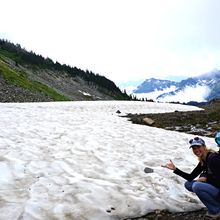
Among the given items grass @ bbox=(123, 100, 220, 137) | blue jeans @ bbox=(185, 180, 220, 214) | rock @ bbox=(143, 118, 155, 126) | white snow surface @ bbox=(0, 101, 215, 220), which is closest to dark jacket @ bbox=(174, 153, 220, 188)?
blue jeans @ bbox=(185, 180, 220, 214)

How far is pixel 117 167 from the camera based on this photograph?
1316 cm

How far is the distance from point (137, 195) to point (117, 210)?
45.8 inches

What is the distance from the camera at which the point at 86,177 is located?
38.6ft

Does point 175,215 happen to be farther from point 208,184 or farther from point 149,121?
point 149,121

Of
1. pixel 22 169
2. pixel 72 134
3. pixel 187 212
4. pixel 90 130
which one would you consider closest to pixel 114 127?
pixel 90 130

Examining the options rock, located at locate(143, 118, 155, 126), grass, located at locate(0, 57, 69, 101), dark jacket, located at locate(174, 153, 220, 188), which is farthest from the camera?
grass, located at locate(0, 57, 69, 101)

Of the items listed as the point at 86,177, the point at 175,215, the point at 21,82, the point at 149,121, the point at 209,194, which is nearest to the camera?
the point at 209,194

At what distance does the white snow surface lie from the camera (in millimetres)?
9406

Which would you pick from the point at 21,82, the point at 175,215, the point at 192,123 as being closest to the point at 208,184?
the point at 175,215

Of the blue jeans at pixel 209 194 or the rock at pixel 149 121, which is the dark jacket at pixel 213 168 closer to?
the blue jeans at pixel 209 194

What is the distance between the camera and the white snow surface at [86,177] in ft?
30.9

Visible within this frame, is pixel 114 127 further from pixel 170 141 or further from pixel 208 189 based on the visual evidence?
pixel 208 189

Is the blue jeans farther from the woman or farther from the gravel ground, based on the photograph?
the gravel ground

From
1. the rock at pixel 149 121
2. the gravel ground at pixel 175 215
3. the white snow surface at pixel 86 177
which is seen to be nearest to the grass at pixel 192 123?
the rock at pixel 149 121
